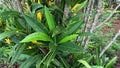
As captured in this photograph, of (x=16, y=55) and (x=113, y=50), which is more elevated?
(x=16, y=55)

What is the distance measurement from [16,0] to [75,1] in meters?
0.53

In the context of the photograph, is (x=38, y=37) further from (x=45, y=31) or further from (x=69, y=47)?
(x=69, y=47)

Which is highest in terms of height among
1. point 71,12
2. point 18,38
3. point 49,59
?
point 71,12

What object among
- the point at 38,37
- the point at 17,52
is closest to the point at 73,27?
the point at 38,37

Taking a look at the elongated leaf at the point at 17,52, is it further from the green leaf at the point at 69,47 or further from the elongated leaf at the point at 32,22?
the green leaf at the point at 69,47

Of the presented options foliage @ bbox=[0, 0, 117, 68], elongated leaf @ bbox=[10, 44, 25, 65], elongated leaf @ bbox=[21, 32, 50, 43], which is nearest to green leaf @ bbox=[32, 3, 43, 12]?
foliage @ bbox=[0, 0, 117, 68]

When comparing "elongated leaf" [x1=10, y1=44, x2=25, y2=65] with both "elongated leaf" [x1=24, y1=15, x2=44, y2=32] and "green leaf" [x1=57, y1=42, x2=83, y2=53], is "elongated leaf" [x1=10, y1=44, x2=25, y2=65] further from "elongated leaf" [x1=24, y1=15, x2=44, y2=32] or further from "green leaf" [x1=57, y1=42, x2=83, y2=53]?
"green leaf" [x1=57, y1=42, x2=83, y2=53]

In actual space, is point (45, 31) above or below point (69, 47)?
above

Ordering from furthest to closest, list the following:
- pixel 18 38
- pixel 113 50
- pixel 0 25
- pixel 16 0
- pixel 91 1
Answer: pixel 113 50
pixel 0 25
pixel 91 1
pixel 18 38
pixel 16 0

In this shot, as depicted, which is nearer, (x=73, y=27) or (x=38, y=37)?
(x=38, y=37)

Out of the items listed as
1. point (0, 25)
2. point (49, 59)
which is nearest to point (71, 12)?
point (49, 59)

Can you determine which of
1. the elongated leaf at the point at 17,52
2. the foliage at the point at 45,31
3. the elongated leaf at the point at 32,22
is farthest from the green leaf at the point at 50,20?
the elongated leaf at the point at 17,52

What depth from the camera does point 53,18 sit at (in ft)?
7.83

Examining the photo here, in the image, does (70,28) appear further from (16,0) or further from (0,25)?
(0,25)
